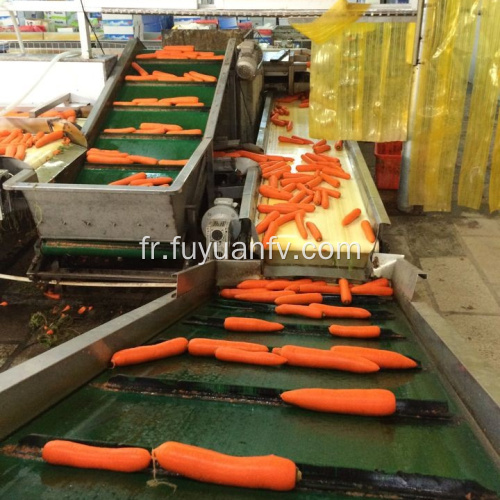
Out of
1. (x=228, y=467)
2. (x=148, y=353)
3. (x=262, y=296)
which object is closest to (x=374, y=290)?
(x=262, y=296)

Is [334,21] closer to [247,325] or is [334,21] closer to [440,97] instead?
[440,97]

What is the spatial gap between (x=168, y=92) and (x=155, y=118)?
463mm

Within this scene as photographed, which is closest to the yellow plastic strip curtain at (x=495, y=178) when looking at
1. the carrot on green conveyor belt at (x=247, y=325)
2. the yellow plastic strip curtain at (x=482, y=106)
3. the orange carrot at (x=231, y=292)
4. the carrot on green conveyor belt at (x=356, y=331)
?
the yellow plastic strip curtain at (x=482, y=106)

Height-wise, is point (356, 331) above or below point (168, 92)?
below

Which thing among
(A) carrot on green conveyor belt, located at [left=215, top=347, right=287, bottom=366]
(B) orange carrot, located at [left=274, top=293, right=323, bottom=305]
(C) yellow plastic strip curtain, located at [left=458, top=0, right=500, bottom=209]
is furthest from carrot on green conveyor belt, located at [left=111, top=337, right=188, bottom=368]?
(C) yellow plastic strip curtain, located at [left=458, top=0, right=500, bottom=209]

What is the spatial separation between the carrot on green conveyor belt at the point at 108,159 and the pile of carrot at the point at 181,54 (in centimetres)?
186

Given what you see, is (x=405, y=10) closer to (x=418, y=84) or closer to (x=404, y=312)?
(x=418, y=84)

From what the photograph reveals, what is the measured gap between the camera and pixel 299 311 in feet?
9.49

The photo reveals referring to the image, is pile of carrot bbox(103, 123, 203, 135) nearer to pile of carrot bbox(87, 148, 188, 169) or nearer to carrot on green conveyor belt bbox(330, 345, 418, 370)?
pile of carrot bbox(87, 148, 188, 169)

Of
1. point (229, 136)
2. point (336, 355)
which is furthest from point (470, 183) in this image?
point (336, 355)

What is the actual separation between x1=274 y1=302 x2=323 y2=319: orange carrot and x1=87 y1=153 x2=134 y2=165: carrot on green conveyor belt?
2250mm

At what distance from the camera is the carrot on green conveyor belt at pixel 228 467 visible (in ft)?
4.90

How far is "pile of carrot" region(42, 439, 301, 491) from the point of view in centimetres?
150

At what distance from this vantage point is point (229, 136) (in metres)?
5.85
